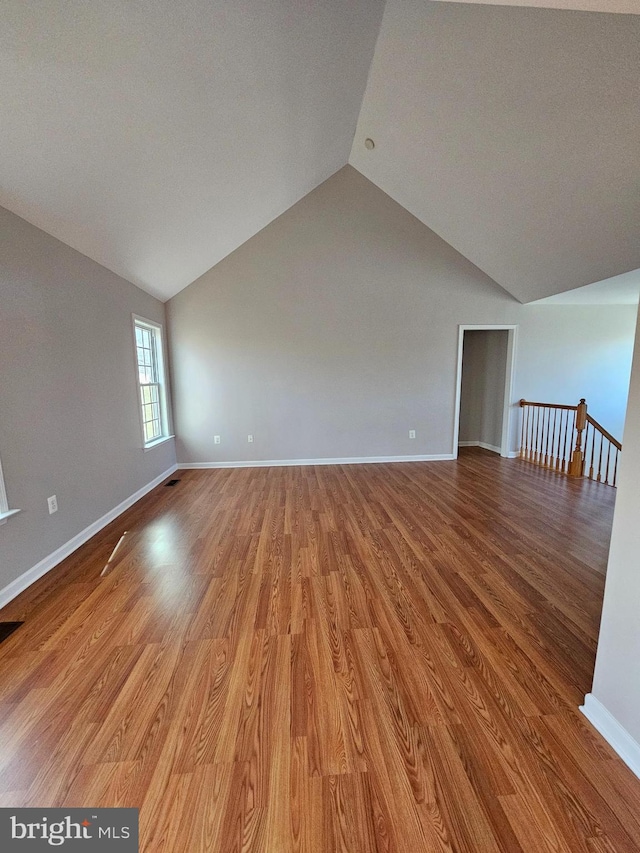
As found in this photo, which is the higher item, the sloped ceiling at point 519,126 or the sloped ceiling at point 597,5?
the sloped ceiling at point 519,126

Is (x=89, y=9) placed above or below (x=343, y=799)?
above

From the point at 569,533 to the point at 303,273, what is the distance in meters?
4.30

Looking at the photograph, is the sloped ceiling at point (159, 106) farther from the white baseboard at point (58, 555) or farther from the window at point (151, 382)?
the white baseboard at point (58, 555)

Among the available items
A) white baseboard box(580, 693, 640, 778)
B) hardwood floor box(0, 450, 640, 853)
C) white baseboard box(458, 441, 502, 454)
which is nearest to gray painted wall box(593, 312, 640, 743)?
white baseboard box(580, 693, 640, 778)

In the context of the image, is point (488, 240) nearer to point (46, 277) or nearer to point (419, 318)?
point (419, 318)

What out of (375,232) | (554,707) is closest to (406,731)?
(554,707)

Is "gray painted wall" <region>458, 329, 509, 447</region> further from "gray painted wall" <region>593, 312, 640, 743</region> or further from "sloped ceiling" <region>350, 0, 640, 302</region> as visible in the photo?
"gray painted wall" <region>593, 312, 640, 743</region>

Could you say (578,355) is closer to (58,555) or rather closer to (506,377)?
(506,377)

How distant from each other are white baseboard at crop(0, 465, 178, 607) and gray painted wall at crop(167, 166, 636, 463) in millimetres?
1719

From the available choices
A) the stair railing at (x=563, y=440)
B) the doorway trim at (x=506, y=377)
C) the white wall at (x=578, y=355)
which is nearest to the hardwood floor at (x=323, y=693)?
the stair railing at (x=563, y=440)

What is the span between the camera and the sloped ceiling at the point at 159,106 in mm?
1562

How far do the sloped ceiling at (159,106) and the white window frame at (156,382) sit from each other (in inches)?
28.9

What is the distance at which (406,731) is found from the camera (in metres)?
1.28

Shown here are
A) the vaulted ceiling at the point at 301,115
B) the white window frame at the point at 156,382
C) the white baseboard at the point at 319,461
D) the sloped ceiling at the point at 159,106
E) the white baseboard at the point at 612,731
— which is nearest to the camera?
the white baseboard at the point at 612,731
